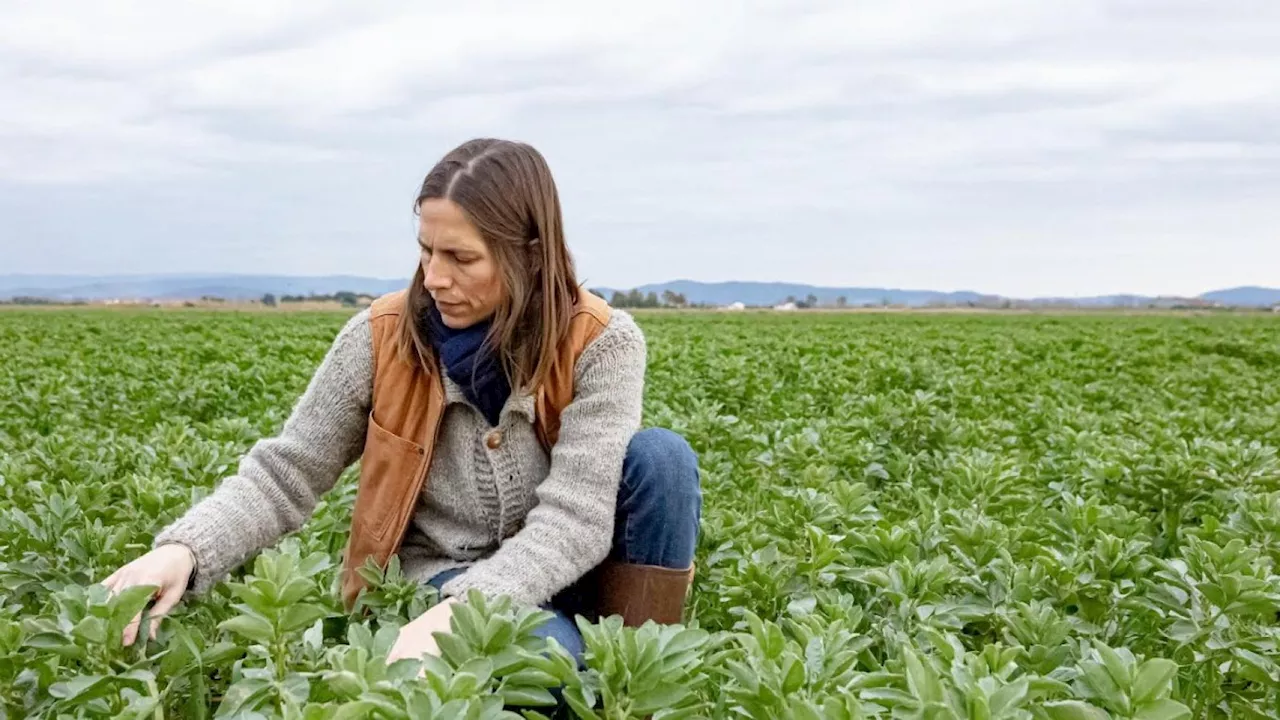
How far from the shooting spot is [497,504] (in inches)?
106

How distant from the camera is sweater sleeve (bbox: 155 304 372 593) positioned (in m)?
2.39

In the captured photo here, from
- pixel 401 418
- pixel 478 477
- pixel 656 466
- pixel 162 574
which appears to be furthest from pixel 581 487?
pixel 162 574

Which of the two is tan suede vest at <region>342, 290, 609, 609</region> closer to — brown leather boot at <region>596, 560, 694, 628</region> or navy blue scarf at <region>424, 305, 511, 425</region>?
navy blue scarf at <region>424, 305, 511, 425</region>

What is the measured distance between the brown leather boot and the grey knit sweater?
0.14m

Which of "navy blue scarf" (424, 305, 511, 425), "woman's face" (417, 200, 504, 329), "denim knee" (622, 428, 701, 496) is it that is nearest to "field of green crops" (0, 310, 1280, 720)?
"denim knee" (622, 428, 701, 496)

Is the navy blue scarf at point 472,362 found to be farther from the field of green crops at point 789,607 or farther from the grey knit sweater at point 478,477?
the field of green crops at point 789,607

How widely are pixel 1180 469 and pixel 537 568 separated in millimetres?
2915

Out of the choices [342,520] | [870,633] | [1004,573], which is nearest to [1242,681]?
[1004,573]

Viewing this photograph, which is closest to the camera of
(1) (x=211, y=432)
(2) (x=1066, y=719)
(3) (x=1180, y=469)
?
(2) (x=1066, y=719)

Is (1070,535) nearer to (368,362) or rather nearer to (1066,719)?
(1066,719)

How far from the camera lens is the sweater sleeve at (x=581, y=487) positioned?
7.71 ft

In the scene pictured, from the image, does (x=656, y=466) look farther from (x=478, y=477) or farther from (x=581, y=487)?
(x=478, y=477)

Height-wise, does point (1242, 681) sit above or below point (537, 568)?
below

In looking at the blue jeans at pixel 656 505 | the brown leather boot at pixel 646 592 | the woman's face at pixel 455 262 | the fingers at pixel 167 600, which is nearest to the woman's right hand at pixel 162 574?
the fingers at pixel 167 600
